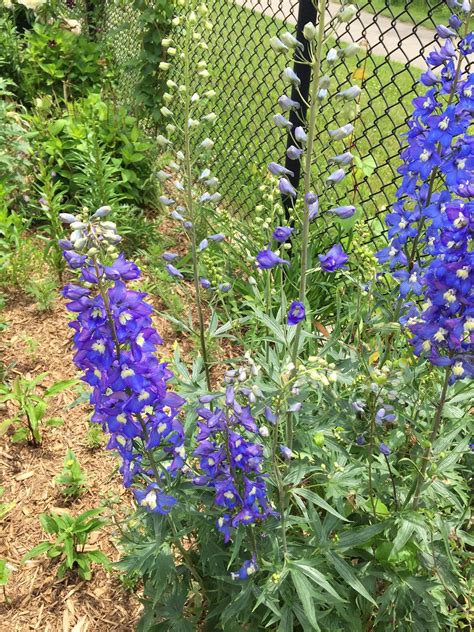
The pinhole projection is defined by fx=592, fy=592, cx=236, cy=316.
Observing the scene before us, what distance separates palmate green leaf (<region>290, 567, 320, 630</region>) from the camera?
5.52 ft

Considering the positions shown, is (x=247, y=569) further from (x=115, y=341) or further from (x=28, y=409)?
(x=28, y=409)

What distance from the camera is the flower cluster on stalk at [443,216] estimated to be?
158 centimetres

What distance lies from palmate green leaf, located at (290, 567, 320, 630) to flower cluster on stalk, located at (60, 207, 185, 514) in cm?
44

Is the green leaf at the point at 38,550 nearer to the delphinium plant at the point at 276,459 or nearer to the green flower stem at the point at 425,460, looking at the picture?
the delphinium plant at the point at 276,459

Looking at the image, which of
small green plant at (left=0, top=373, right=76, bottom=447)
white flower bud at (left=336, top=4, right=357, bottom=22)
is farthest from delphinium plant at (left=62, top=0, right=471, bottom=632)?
small green plant at (left=0, top=373, right=76, bottom=447)

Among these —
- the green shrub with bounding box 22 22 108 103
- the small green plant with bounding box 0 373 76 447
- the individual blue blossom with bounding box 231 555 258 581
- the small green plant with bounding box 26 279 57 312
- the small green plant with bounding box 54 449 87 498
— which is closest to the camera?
the individual blue blossom with bounding box 231 555 258 581

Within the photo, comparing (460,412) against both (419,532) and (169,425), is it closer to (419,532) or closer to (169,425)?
(419,532)

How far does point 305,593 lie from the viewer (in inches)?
68.2

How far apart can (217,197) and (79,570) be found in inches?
68.6

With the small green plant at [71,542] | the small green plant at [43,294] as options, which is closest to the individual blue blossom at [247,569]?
the small green plant at [71,542]

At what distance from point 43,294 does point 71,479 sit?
4.80ft

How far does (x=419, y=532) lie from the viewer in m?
1.83

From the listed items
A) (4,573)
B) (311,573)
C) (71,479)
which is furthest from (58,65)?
(311,573)

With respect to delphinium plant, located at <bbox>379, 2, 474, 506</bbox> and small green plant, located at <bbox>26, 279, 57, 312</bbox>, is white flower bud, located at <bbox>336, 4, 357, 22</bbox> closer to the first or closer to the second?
delphinium plant, located at <bbox>379, 2, 474, 506</bbox>
